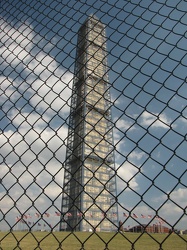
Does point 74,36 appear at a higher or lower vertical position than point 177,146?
higher

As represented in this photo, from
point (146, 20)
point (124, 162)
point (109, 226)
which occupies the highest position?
point (146, 20)

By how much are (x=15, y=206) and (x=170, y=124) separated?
0.99 meters

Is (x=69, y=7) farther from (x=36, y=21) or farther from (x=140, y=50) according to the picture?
(x=140, y=50)

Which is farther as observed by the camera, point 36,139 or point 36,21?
point 36,21

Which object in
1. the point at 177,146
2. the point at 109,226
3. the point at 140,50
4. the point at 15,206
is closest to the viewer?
the point at 177,146

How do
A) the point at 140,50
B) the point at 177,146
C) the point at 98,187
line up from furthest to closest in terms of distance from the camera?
the point at 98,187, the point at 140,50, the point at 177,146

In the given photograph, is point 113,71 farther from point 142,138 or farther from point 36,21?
point 36,21

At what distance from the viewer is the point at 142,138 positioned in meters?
1.38

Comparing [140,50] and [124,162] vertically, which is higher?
[140,50]

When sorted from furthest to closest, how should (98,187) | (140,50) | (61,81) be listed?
(98,187) → (61,81) → (140,50)

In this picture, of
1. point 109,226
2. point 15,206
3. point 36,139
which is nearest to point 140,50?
point 36,139

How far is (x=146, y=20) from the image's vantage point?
5.57 feet

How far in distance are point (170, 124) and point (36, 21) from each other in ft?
4.54

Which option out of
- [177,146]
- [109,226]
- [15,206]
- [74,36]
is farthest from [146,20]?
[109,226]
